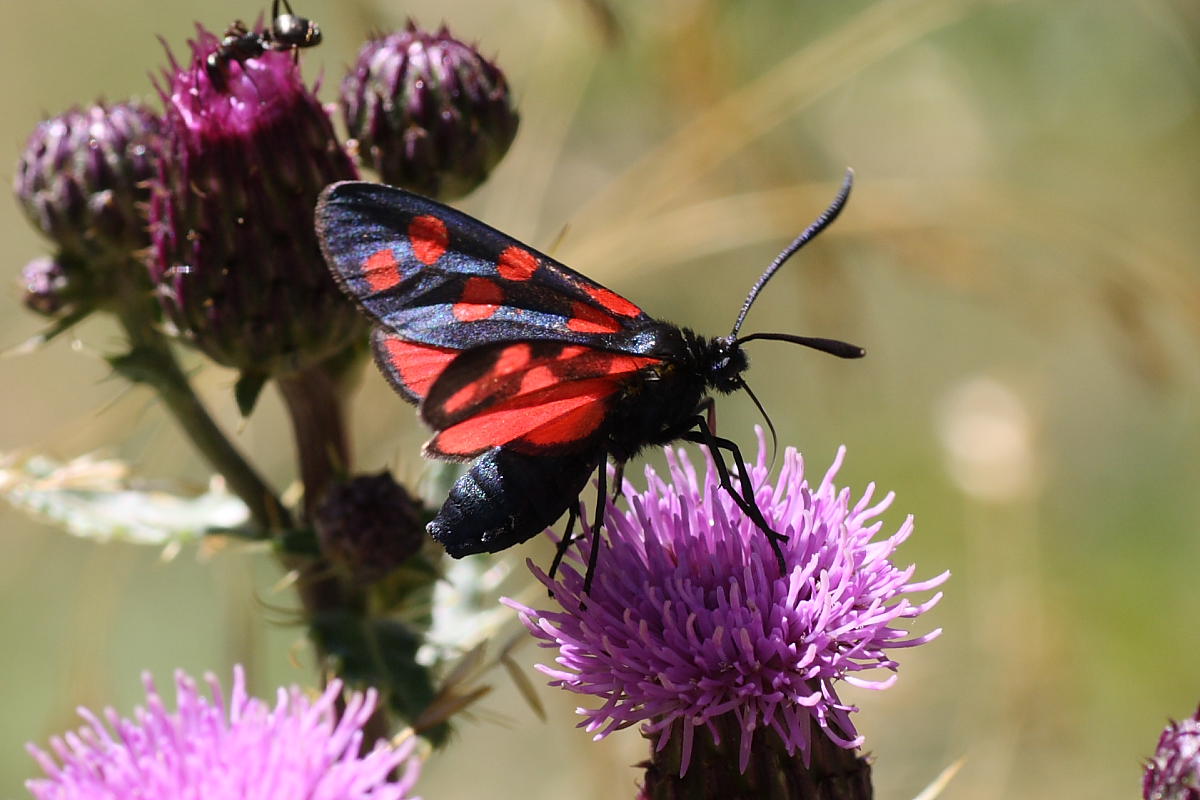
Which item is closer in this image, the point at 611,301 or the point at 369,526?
the point at 611,301

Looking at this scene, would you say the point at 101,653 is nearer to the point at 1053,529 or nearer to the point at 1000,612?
the point at 1000,612

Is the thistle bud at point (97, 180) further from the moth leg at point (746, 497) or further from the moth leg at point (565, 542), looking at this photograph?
the moth leg at point (746, 497)

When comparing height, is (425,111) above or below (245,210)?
above

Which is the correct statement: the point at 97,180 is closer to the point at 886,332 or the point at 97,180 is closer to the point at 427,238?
the point at 427,238

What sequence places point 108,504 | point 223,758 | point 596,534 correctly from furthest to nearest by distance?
point 108,504 → point 596,534 → point 223,758

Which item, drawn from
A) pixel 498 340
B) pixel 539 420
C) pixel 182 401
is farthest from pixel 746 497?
pixel 182 401

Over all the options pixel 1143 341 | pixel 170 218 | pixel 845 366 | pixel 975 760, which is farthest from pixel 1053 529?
pixel 170 218

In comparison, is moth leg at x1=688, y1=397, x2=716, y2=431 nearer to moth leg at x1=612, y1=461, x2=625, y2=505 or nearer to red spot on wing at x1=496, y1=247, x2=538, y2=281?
moth leg at x1=612, y1=461, x2=625, y2=505
